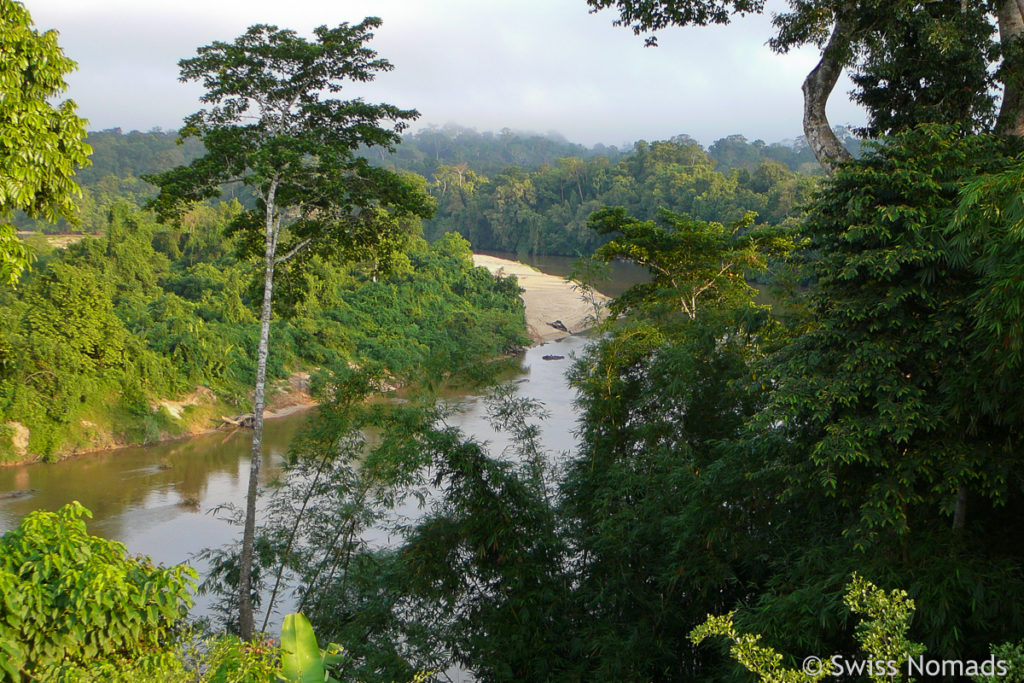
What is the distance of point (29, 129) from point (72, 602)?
256 centimetres

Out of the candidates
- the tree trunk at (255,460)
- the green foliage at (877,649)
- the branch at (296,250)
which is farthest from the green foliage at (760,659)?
the branch at (296,250)

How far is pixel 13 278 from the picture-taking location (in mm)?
4270

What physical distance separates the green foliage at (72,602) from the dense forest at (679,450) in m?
0.01

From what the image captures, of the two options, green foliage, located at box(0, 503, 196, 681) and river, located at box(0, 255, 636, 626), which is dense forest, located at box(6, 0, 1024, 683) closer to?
green foliage, located at box(0, 503, 196, 681)

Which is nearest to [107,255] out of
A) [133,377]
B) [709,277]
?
[133,377]

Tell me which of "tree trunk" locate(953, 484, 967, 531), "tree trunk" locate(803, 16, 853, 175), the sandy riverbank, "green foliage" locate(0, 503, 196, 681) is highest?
"tree trunk" locate(803, 16, 853, 175)

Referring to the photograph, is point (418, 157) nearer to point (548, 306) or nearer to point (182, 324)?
point (548, 306)

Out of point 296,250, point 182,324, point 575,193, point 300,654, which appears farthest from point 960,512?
point 575,193

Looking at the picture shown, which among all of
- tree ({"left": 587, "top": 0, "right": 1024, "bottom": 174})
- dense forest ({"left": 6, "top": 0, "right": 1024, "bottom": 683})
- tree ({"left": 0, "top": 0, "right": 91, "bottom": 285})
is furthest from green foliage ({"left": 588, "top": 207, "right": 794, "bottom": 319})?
tree ({"left": 0, "top": 0, "right": 91, "bottom": 285})

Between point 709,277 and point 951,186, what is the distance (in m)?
6.33

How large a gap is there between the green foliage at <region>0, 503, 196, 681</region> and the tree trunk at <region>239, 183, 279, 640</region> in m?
4.60

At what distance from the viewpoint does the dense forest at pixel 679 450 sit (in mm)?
3152

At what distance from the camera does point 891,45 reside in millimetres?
6059

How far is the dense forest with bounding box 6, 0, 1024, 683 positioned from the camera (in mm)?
3152
